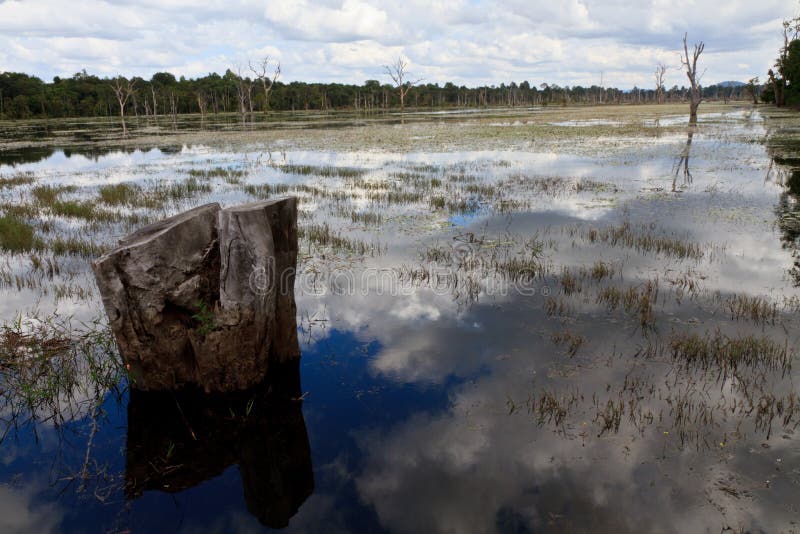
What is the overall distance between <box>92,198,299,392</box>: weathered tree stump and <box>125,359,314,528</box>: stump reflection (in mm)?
206

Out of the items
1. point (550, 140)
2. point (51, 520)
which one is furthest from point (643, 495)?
point (550, 140)

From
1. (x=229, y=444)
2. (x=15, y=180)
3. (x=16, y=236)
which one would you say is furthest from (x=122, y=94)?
(x=229, y=444)

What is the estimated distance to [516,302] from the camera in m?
7.40

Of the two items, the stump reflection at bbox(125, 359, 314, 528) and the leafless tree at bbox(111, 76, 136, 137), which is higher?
the leafless tree at bbox(111, 76, 136, 137)

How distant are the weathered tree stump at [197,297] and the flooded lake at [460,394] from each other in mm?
321

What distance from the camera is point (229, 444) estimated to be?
456cm

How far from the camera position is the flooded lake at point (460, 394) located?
3.81 m

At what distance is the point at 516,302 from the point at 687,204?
8296 mm

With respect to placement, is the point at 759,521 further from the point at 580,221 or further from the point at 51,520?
the point at 580,221

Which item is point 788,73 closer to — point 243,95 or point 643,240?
point 643,240

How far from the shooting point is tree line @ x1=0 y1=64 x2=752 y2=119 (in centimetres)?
8556

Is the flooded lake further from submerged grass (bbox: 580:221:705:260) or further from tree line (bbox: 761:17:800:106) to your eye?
tree line (bbox: 761:17:800:106)

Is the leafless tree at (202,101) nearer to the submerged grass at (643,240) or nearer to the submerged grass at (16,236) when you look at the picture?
the submerged grass at (16,236)

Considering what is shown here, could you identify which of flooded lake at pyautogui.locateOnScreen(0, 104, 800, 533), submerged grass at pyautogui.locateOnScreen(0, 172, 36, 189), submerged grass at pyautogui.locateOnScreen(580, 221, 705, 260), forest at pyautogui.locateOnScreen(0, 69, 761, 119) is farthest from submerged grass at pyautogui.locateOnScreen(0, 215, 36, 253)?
forest at pyautogui.locateOnScreen(0, 69, 761, 119)
